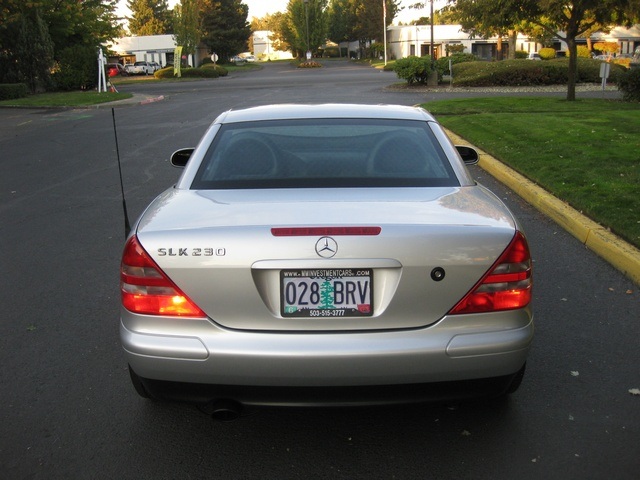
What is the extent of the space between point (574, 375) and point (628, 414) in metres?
0.50

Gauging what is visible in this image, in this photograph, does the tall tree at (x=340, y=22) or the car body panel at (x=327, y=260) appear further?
the tall tree at (x=340, y=22)

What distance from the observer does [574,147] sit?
38.3 ft

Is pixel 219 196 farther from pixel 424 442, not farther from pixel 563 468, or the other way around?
pixel 563 468

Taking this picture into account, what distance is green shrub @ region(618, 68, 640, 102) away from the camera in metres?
21.5

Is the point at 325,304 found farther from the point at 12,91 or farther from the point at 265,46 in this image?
the point at 265,46

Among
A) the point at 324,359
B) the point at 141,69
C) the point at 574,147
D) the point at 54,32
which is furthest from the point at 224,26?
the point at 324,359

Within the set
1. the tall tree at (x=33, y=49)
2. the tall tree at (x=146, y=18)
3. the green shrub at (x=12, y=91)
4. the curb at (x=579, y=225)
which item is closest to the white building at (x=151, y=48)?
the tall tree at (x=146, y=18)

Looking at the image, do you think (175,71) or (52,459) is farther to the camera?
(175,71)

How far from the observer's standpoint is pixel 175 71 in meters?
58.9

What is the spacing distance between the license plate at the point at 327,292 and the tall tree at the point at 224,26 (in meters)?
92.9

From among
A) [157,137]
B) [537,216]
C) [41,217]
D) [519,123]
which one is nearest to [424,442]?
[537,216]

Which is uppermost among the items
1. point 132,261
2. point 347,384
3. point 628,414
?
point 132,261

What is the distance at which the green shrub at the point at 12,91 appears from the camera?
34.3 metres

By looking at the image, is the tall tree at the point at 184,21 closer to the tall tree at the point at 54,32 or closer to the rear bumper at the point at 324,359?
the tall tree at the point at 54,32
